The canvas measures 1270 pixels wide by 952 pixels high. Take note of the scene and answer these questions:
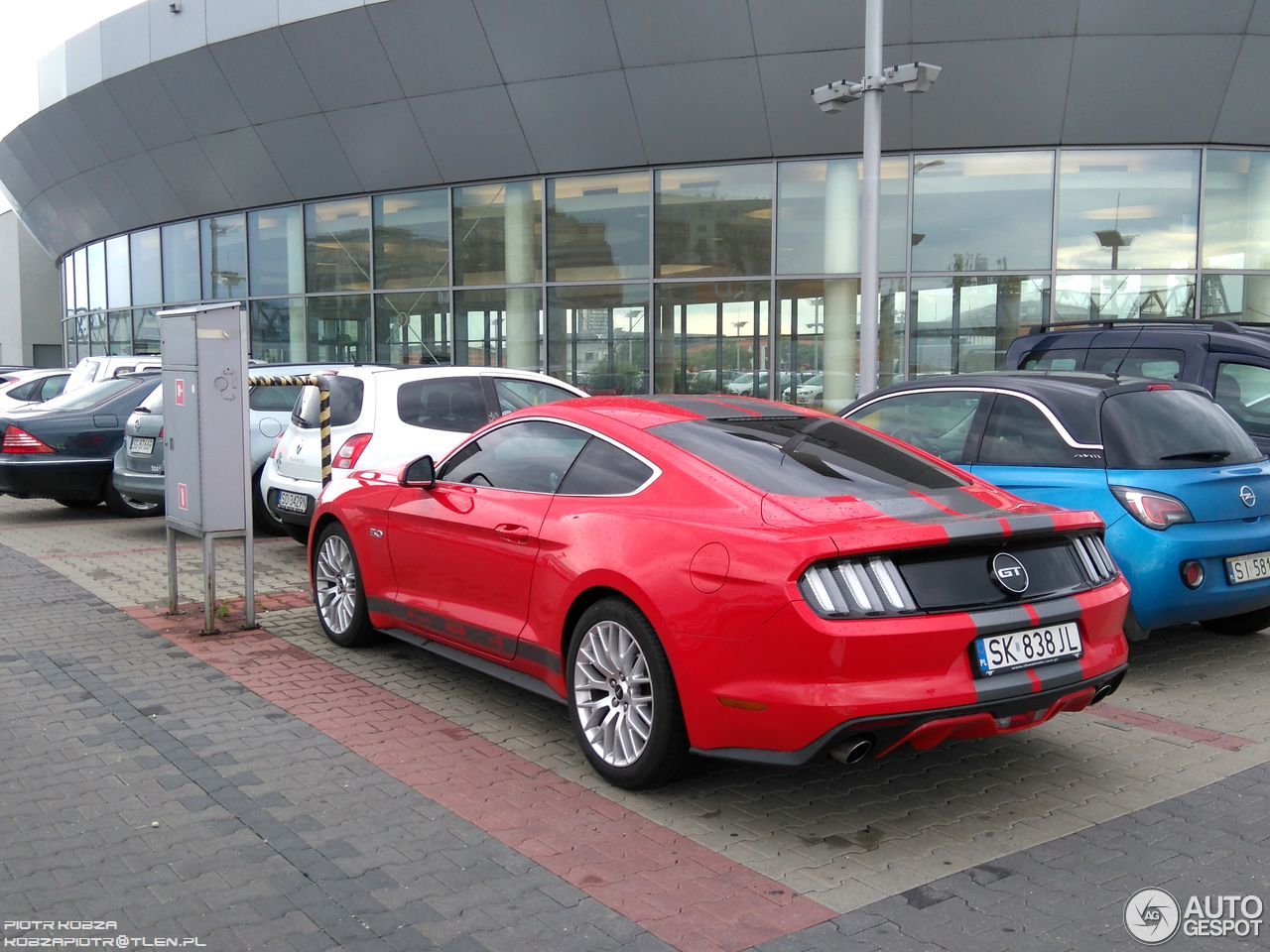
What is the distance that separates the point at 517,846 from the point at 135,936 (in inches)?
49.8

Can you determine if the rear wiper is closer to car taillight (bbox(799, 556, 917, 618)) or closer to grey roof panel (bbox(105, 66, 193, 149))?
car taillight (bbox(799, 556, 917, 618))

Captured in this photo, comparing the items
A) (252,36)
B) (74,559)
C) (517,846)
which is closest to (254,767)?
(517,846)

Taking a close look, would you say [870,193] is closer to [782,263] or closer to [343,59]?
[782,263]

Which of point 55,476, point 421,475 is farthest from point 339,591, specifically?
point 55,476

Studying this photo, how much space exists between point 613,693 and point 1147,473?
131 inches

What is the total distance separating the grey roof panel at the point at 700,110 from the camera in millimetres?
16141

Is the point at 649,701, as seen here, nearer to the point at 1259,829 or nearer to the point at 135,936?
the point at 135,936

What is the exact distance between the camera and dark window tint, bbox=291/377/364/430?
9.33 meters

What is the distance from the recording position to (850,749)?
3955 millimetres

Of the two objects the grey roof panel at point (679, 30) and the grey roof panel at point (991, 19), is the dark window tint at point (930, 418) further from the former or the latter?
the grey roof panel at point (679, 30)

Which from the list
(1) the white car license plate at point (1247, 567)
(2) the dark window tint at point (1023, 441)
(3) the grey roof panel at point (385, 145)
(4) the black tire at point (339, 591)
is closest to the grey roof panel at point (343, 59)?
(3) the grey roof panel at point (385, 145)

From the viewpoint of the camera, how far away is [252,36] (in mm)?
19094

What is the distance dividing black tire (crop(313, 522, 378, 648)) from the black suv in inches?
207

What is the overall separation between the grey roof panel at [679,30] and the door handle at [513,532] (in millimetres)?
12154
